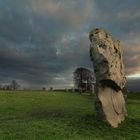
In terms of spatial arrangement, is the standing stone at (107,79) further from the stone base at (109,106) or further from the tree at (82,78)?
the tree at (82,78)

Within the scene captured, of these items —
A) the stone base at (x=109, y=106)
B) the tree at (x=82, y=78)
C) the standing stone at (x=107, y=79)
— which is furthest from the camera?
the tree at (x=82, y=78)

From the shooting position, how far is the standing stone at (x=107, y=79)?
20.1 metres

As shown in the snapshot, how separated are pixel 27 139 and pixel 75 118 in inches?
243

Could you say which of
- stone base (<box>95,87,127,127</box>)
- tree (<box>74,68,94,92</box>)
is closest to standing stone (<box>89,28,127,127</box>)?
stone base (<box>95,87,127,127</box>)

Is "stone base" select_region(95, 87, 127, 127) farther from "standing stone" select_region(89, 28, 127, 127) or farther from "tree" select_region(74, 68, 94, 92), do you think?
"tree" select_region(74, 68, 94, 92)

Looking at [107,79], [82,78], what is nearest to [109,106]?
[107,79]

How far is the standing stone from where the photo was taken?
20141mm

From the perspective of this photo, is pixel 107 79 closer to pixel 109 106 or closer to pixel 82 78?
pixel 109 106

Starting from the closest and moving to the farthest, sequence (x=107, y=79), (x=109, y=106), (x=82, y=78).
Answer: (x=107, y=79) < (x=109, y=106) < (x=82, y=78)

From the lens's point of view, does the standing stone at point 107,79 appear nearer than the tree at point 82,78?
Yes

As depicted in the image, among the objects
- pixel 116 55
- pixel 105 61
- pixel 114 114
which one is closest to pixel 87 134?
pixel 114 114

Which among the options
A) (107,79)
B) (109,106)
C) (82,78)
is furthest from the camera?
(82,78)

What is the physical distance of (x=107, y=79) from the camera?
65.5ft

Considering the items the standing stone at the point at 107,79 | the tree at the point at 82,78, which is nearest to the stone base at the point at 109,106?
the standing stone at the point at 107,79
